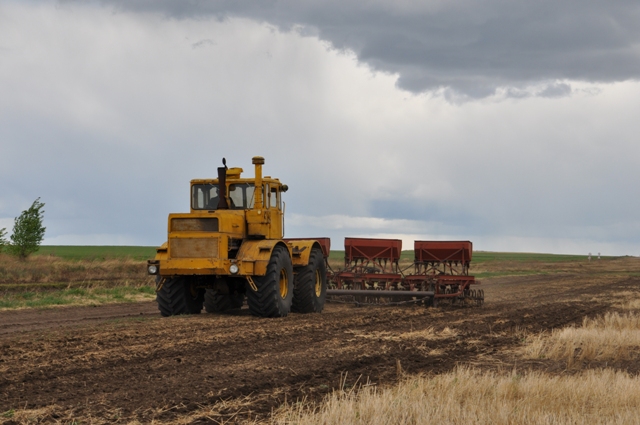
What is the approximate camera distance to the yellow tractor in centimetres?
1750

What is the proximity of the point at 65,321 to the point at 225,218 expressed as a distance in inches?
166

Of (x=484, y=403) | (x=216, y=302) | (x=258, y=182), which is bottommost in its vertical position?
(x=484, y=403)

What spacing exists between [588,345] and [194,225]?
28.5 feet

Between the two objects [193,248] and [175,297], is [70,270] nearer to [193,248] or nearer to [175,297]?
[175,297]

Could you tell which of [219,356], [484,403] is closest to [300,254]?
[219,356]

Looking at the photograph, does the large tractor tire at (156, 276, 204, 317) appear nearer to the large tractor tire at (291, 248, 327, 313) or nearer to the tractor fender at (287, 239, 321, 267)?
the tractor fender at (287, 239, 321, 267)

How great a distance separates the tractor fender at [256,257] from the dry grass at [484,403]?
776 cm

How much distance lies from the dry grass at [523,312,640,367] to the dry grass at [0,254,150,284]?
20.7m

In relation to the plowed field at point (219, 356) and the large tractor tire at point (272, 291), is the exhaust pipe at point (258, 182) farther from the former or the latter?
the plowed field at point (219, 356)

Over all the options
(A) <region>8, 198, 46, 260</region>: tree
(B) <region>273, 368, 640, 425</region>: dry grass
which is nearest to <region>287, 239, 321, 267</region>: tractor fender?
(B) <region>273, 368, 640, 425</region>: dry grass

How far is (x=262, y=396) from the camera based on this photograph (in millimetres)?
9016

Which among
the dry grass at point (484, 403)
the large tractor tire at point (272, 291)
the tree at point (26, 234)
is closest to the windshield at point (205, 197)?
→ the large tractor tire at point (272, 291)

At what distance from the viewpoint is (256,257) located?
1750 cm

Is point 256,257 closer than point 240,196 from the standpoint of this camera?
Yes
